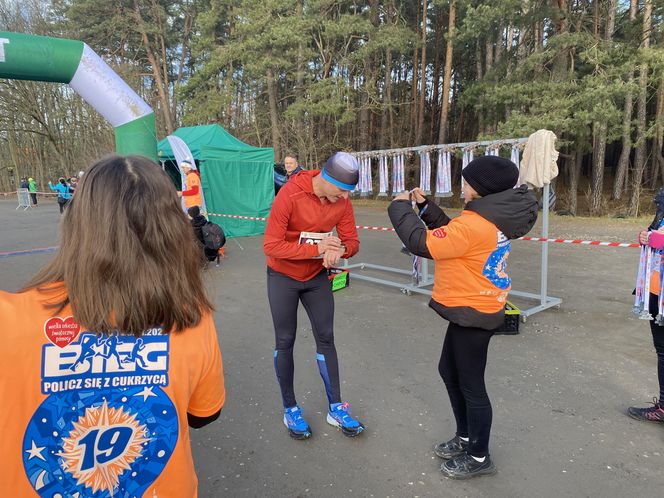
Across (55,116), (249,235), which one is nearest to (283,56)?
(249,235)

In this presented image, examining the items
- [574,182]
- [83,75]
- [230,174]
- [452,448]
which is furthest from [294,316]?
[574,182]

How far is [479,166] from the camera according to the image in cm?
232

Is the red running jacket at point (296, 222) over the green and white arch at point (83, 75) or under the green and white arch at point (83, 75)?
under

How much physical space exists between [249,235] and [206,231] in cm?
965

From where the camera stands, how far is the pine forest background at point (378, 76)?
595 inches

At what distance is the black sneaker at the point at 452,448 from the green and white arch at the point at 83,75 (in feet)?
24.0

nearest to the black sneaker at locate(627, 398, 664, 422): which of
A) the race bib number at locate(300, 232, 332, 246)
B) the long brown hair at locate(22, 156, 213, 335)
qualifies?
the race bib number at locate(300, 232, 332, 246)

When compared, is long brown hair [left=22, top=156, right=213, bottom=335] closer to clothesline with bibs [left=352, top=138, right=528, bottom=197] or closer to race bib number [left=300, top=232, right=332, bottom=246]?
race bib number [left=300, top=232, right=332, bottom=246]

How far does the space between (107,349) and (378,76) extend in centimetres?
2552

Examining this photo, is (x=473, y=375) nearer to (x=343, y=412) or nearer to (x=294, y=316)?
(x=343, y=412)

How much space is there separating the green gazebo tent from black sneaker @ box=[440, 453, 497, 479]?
986cm

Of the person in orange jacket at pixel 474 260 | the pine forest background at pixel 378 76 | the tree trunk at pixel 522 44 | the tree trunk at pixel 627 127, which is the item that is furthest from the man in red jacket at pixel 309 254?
the tree trunk at pixel 522 44

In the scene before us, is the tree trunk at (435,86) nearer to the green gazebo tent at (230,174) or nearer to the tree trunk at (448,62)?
the tree trunk at (448,62)

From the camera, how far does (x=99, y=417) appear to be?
3.57 ft
